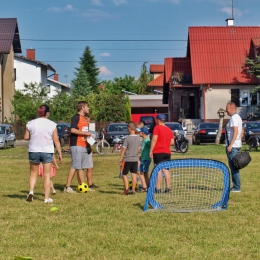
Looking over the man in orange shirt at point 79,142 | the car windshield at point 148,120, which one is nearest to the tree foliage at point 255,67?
the car windshield at point 148,120

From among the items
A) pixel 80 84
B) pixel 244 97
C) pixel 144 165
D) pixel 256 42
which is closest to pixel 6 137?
pixel 244 97

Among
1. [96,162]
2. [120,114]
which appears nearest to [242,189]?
[96,162]

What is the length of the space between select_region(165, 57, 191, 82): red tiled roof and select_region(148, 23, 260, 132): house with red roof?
323 millimetres

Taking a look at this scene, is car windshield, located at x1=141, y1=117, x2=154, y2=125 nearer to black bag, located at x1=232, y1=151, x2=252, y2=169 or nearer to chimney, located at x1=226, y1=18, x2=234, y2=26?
chimney, located at x1=226, y1=18, x2=234, y2=26

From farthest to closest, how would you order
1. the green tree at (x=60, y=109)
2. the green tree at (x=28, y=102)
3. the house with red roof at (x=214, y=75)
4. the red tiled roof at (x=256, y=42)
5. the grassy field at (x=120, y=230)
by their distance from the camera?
1. the green tree at (x=60, y=109)
2. the green tree at (x=28, y=102)
3. the house with red roof at (x=214, y=75)
4. the red tiled roof at (x=256, y=42)
5. the grassy field at (x=120, y=230)

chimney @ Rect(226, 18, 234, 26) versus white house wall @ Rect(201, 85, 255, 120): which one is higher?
chimney @ Rect(226, 18, 234, 26)

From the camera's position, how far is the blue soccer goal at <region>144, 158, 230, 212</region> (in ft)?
34.4

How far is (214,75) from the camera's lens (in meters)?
54.0

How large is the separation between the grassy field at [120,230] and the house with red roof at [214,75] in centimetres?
4151

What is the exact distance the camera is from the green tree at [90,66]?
110 meters

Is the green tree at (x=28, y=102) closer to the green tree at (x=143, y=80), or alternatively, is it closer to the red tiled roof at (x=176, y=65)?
the red tiled roof at (x=176, y=65)

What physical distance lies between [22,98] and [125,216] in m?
50.1

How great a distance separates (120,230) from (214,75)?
4648 centimetres

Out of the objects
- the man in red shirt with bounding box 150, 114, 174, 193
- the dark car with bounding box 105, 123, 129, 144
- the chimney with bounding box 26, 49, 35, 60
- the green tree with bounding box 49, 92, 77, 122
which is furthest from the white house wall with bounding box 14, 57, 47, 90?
the man in red shirt with bounding box 150, 114, 174, 193
